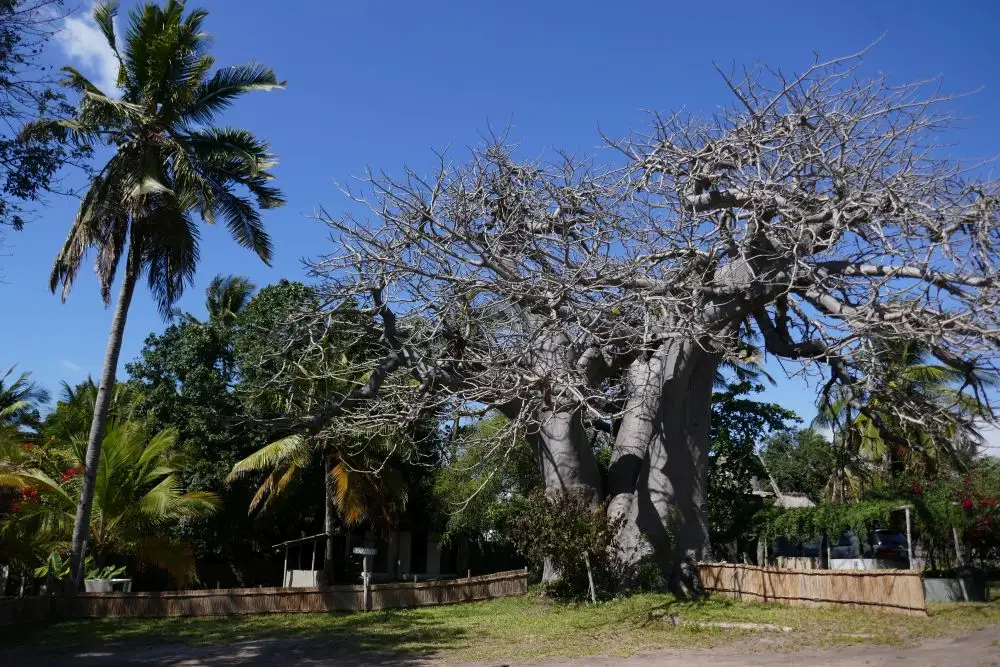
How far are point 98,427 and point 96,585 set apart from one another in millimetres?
3863

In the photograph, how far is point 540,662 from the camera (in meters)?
9.93

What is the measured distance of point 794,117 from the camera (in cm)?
1362

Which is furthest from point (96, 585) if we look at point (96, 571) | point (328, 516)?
point (328, 516)

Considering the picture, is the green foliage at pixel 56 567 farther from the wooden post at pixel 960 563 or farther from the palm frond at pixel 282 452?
the wooden post at pixel 960 563

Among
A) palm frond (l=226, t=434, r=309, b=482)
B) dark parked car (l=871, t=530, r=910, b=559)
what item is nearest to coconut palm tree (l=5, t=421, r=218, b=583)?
palm frond (l=226, t=434, r=309, b=482)

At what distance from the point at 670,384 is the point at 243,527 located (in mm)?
16294

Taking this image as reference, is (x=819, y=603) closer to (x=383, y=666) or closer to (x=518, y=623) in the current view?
(x=518, y=623)

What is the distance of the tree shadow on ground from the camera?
10727 mm

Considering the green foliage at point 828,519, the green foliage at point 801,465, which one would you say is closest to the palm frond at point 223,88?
the green foliage at point 828,519

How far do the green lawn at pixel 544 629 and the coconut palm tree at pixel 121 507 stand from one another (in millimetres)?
3057

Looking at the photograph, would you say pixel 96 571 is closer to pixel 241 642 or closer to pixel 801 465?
pixel 241 642

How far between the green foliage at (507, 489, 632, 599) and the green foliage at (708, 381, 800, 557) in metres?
7.26

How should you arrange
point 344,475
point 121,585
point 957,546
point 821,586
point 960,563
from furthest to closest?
point 344,475 < point 121,585 < point 960,563 < point 957,546 < point 821,586

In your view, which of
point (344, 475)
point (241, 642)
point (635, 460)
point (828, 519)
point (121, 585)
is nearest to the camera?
point (241, 642)
